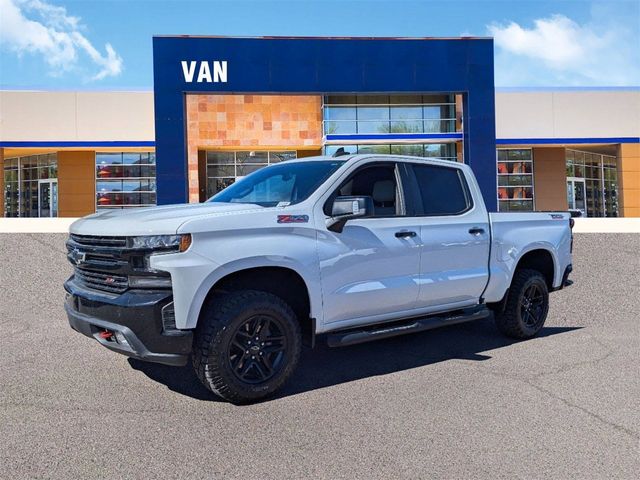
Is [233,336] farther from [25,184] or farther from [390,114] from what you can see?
[25,184]

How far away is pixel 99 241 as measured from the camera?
4480mm

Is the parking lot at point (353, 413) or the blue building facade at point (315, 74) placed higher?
the blue building facade at point (315, 74)

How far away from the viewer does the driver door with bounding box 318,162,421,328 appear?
193 inches

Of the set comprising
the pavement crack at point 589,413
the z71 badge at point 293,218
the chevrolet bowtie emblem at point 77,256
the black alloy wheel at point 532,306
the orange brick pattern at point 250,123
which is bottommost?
the pavement crack at point 589,413

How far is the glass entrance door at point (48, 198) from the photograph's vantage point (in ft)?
102

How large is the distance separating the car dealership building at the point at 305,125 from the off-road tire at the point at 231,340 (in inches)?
645

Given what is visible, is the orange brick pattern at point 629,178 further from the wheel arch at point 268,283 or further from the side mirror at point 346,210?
the wheel arch at point 268,283

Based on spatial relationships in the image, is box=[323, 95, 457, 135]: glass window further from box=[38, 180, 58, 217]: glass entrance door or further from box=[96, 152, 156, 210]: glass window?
box=[38, 180, 58, 217]: glass entrance door

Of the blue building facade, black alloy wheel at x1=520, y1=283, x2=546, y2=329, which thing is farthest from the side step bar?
the blue building facade

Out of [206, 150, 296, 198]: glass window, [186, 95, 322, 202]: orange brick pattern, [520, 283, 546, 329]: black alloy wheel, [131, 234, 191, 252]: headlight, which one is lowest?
[520, 283, 546, 329]: black alloy wheel

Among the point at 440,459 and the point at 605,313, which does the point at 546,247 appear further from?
the point at 440,459

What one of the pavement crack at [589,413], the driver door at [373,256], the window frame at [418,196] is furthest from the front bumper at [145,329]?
the pavement crack at [589,413]

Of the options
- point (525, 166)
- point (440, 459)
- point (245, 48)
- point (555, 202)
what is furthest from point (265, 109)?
point (440, 459)

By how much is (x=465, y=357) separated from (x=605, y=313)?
11.5 feet
